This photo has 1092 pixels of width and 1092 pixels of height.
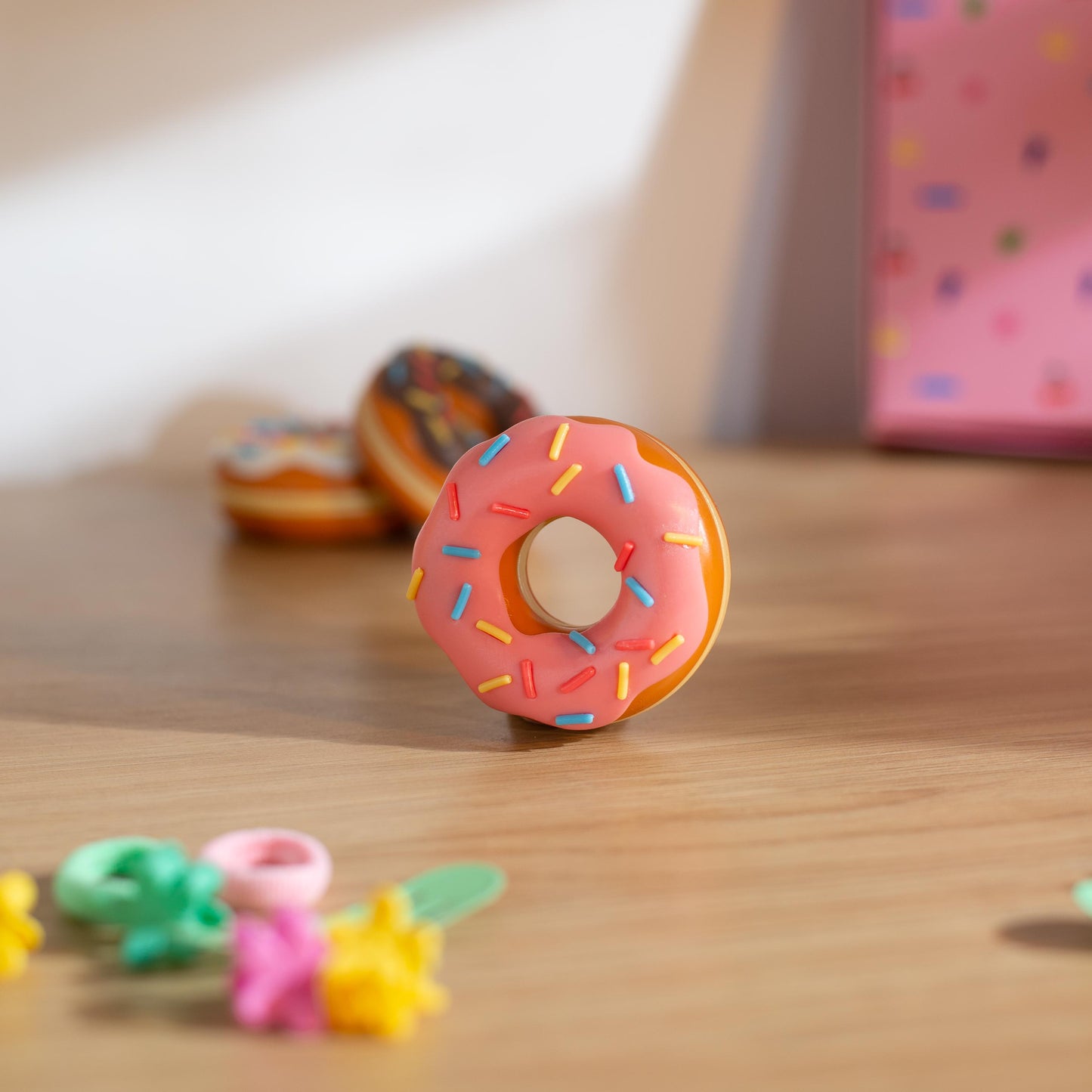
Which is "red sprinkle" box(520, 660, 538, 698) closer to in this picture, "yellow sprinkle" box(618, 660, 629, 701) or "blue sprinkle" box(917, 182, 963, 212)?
"yellow sprinkle" box(618, 660, 629, 701)

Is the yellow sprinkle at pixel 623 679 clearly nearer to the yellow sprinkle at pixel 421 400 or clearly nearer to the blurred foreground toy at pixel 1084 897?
the blurred foreground toy at pixel 1084 897

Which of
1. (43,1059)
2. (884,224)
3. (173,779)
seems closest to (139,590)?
(173,779)

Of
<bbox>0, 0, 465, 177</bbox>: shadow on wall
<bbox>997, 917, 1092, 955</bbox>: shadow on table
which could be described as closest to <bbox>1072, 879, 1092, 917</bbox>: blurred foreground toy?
<bbox>997, 917, 1092, 955</bbox>: shadow on table

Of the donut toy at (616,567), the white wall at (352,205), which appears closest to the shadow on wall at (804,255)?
the white wall at (352,205)

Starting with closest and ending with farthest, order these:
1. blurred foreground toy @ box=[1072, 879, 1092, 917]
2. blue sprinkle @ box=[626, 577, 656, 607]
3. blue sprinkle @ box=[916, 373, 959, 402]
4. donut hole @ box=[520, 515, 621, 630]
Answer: blurred foreground toy @ box=[1072, 879, 1092, 917] → blue sprinkle @ box=[626, 577, 656, 607] → donut hole @ box=[520, 515, 621, 630] → blue sprinkle @ box=[916, 373, 959, 402]

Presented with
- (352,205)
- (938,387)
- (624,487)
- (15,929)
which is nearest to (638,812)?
(624,487)

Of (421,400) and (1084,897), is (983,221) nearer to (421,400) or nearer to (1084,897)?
(421,400)
